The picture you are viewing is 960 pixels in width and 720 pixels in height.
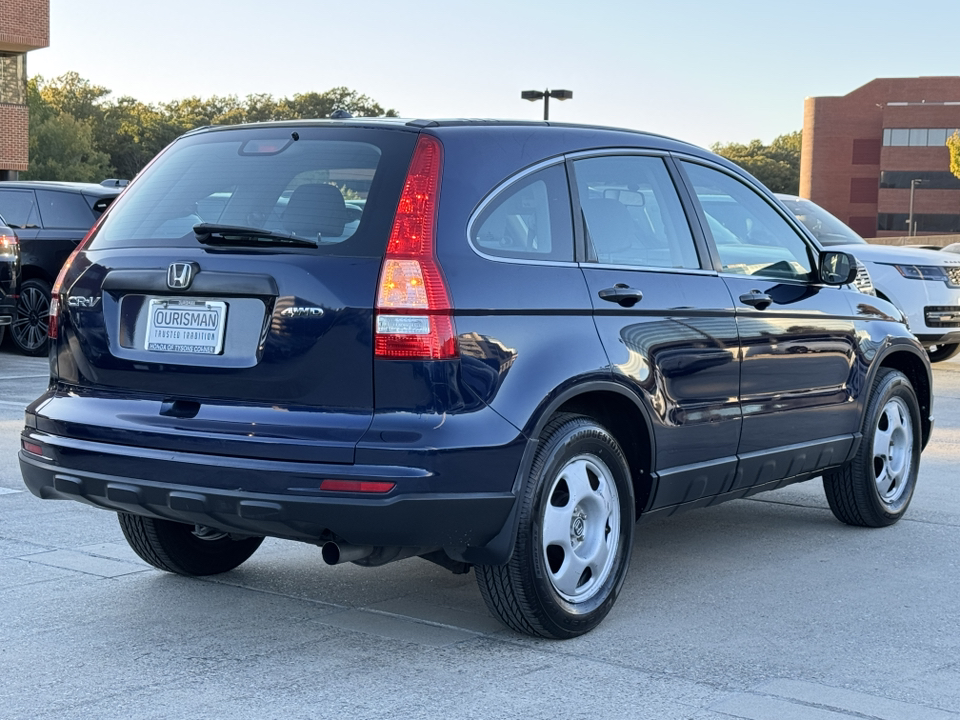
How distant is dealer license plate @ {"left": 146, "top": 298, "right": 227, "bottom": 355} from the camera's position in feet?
14.4

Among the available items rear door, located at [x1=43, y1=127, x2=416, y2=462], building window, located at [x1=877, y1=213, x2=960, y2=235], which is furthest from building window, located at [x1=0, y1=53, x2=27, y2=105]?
building window, located at [x1=877, y1=213, x2=960, y2=235]

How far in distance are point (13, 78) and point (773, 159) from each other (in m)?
129

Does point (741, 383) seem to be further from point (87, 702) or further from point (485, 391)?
point (87, 702)

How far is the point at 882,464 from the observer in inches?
266

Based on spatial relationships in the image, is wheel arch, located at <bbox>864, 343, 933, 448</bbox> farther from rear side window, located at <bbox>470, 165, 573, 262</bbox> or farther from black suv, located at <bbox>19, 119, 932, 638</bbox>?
rear side window, located at <bbox>470, 165, 573, 262</bbox>

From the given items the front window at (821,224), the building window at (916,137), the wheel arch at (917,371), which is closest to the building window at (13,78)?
the front window at (821,224)

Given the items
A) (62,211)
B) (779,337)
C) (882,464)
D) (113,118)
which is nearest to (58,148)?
(113,118)

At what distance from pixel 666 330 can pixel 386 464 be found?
4.71 feet

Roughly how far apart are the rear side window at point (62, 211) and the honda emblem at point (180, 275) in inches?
480

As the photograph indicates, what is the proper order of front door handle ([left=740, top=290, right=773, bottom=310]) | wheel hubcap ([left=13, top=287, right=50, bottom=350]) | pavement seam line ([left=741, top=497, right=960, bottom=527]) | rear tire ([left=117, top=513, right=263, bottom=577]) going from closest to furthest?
rear tire ([left=117, top=513, right=263, bottom=577]), front door handle ([left=740, top=290, right=773, bottom=310]), pavement seam line ([left=741, top=497, right=960, bottom=527]), wheel hubcap ([left=13, top=287, right=50, bottom=350])

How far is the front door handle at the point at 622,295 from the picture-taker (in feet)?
15.8

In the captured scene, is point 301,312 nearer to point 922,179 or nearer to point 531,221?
point 531,221

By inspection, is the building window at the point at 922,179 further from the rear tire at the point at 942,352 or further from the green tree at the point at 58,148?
the rear tire at the point at 942,352

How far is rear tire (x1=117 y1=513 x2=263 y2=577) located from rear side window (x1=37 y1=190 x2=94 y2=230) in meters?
11.2
